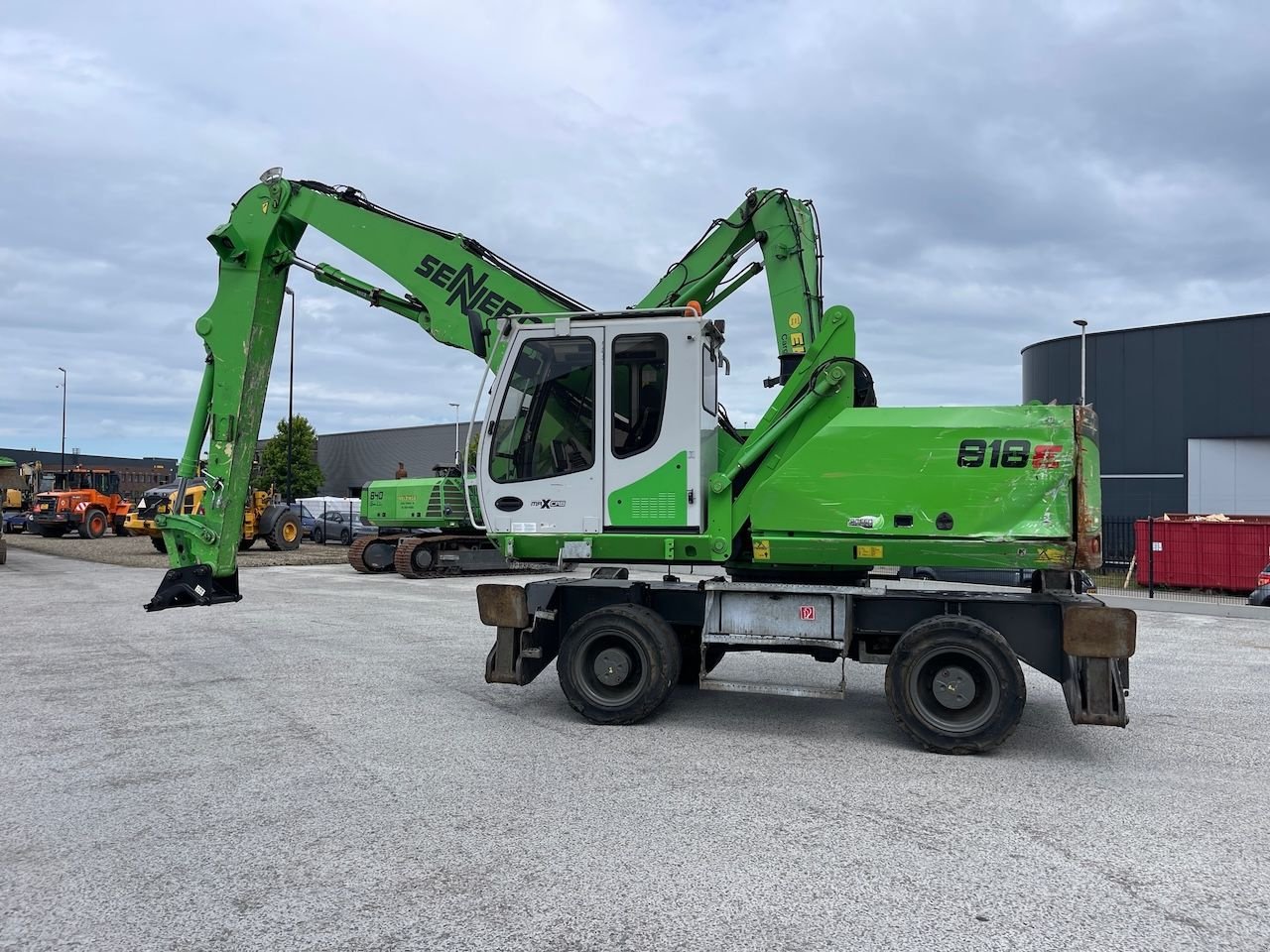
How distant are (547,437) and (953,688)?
12.1 feet

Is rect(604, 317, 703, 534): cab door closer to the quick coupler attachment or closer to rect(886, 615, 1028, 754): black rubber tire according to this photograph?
rect(886, 615, 1028, 754): black rubber tire

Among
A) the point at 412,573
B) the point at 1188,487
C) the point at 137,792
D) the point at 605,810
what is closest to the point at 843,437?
the point at 605,810

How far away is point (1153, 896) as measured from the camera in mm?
4496

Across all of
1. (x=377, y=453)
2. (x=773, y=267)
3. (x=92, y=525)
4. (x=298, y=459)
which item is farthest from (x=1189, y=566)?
(x=377, y=453)

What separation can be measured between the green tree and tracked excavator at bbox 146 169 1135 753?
58324 millimetres

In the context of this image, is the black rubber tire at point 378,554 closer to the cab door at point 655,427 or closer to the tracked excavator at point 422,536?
the tracked excavator at point 422,536

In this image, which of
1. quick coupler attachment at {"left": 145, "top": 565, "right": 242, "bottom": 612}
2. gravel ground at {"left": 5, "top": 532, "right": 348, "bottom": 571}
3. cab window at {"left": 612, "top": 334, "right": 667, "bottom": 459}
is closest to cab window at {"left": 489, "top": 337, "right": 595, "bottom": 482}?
cab window at {"left": 612, "top": 334, "right": 667, "bottom": 459}

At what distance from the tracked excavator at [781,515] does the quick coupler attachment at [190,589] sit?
3.41 meters

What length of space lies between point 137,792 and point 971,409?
627cm

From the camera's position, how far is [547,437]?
798 cm

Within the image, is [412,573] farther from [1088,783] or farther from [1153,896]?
[1153,896]

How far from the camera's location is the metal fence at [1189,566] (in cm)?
2147

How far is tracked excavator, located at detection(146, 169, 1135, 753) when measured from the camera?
702 cm

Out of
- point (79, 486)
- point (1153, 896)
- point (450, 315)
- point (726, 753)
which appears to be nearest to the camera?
point (1153, 896)
